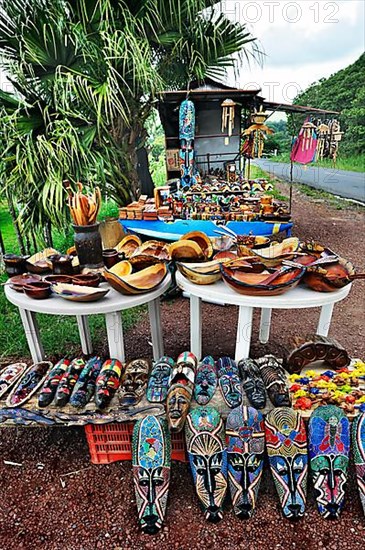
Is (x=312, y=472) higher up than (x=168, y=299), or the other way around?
(x=312, y=472)

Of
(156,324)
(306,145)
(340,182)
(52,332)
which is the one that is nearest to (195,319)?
(156,324)

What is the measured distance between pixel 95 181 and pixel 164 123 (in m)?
1.75

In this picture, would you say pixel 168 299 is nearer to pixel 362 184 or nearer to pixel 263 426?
pixel 263 426

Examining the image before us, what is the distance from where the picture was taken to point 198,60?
4.32 metres

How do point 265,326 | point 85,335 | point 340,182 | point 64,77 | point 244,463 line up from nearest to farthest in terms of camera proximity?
point 244,463, point 85,335, point 265,326, point 64,77, point 340,182

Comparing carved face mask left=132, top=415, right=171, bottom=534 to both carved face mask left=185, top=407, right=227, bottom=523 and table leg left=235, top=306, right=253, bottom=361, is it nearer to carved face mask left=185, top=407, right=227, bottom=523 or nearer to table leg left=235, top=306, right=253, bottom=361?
carved face mask left=185, top=407, right=227, bottom=523

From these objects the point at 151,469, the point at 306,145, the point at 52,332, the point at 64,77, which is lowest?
the point at 52,332

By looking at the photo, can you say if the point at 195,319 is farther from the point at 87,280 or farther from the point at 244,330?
the point at 87,280

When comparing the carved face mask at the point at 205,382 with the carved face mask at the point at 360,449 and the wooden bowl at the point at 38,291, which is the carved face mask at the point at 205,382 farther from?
the wooden bowl at the point at 38,291

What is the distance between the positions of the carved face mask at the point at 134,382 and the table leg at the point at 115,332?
3.3 inches

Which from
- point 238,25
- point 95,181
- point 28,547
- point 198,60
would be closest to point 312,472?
point 28,547

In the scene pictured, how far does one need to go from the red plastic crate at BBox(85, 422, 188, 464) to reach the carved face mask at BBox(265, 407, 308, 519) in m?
0.39

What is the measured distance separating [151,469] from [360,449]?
802 millimetres

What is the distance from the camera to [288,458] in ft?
4.57
